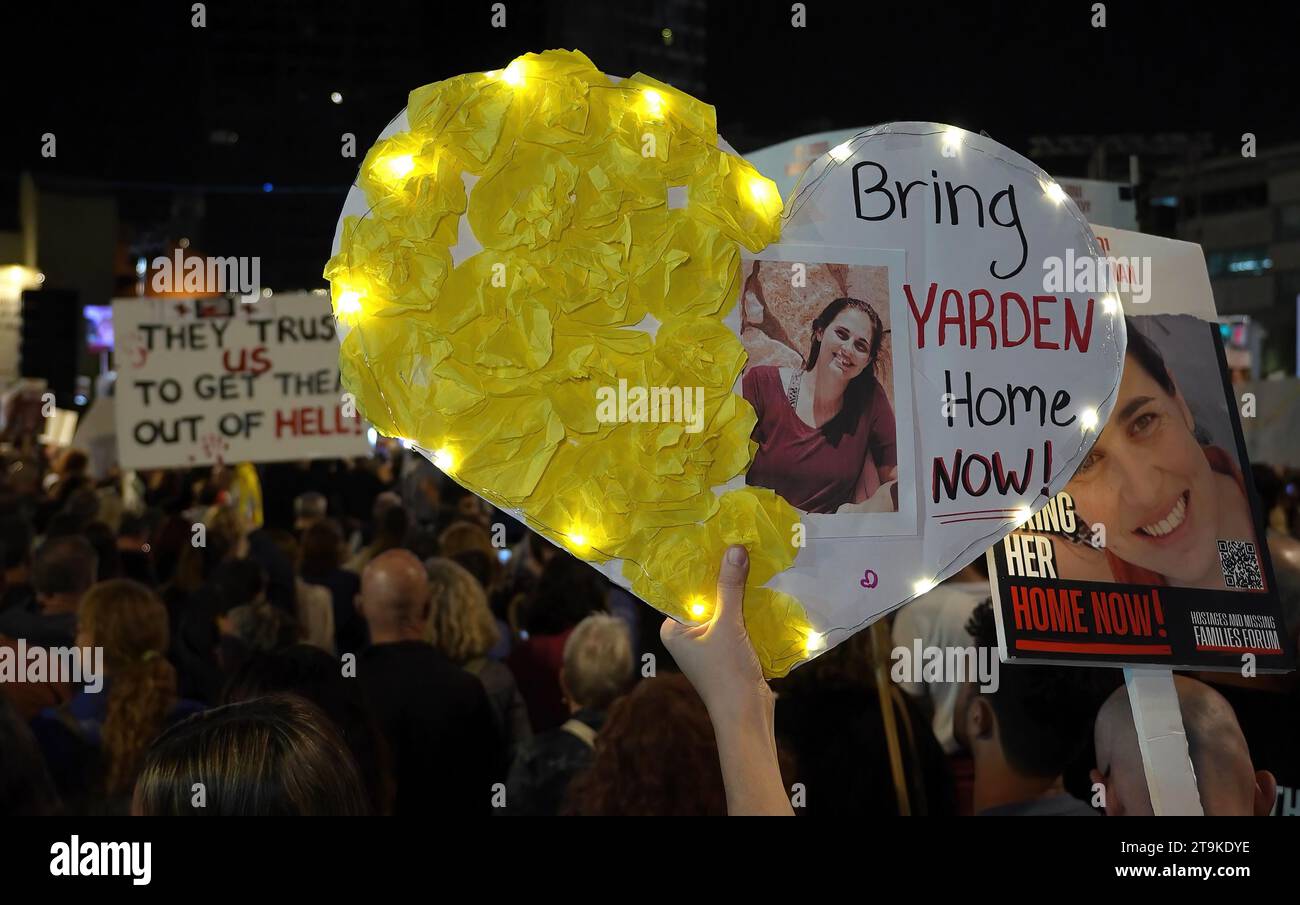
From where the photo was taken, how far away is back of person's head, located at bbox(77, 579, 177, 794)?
108 inches

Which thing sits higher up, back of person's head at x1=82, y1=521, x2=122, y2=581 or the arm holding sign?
back of person's head at x1=82, y1=521, x2=122, y2=581

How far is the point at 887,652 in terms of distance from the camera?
8.82 feet

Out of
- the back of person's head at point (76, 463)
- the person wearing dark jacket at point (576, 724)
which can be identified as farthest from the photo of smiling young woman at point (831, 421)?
the back of person's head at point (76, 463)

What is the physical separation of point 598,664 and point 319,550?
226cm

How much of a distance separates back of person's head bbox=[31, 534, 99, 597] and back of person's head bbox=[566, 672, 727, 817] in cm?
233

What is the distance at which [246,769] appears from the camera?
4.52ft

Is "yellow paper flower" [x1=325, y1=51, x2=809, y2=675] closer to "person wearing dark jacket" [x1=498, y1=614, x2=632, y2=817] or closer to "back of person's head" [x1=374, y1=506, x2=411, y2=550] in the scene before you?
"person wearing dark jacket" [x1=498, y1=614, x2=632, y2=817]

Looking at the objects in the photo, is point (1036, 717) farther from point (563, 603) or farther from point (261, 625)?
point (261, 625)

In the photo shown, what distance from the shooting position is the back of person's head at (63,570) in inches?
147

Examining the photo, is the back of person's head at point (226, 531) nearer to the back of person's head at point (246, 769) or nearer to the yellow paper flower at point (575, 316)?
the yellow paper flower at point (575, 316)

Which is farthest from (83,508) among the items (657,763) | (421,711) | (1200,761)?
(1200,761)

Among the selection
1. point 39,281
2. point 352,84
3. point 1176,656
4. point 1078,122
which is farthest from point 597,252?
point 39,281

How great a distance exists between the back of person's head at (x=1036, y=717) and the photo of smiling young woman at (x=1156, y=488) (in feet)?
1.53

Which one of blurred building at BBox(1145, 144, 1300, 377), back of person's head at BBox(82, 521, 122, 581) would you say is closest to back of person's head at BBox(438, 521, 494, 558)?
back of person's head at BBox(82, 521, 122, 581)
